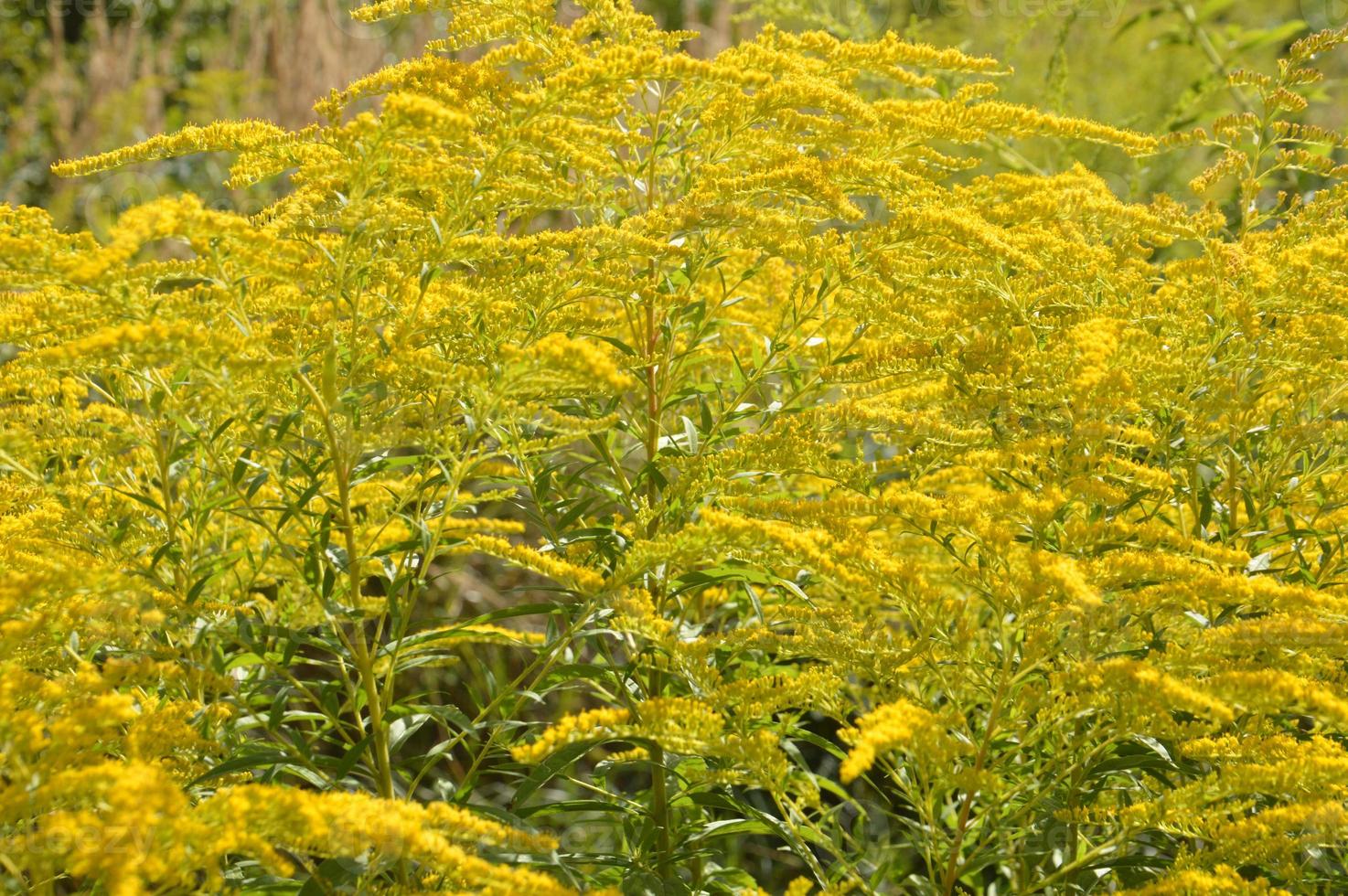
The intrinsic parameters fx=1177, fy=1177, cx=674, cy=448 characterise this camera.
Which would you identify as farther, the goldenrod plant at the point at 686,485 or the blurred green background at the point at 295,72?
the blurred green background at the point at 295,72

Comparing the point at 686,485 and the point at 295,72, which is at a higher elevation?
the point at 686,485

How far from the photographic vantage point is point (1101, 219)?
10.7 feet

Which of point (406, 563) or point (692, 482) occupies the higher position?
point (692, 482)

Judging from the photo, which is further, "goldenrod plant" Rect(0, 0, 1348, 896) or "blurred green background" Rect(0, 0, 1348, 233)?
"blurred green background" Rect(0, 0, 1348, 233)

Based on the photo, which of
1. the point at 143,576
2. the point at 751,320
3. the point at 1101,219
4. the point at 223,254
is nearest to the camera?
the point at 223,254

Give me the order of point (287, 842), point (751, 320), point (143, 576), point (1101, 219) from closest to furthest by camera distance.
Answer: point (287, 842) < point (143, 576) < point (1101, 219) < point (751, 320)

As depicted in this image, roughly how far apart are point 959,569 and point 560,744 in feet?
2.95

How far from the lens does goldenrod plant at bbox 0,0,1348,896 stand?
Answer: 7.39 feet

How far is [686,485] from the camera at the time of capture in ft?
A: 8.75

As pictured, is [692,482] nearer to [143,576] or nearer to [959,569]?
[959,569]

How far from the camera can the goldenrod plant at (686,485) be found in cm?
225

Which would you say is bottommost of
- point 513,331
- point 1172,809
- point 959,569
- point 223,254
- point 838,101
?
point 1172,809

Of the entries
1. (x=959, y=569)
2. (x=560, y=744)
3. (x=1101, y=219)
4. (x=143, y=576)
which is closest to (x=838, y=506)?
(x=959, y=569)

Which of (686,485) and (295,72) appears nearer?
(686,485)
